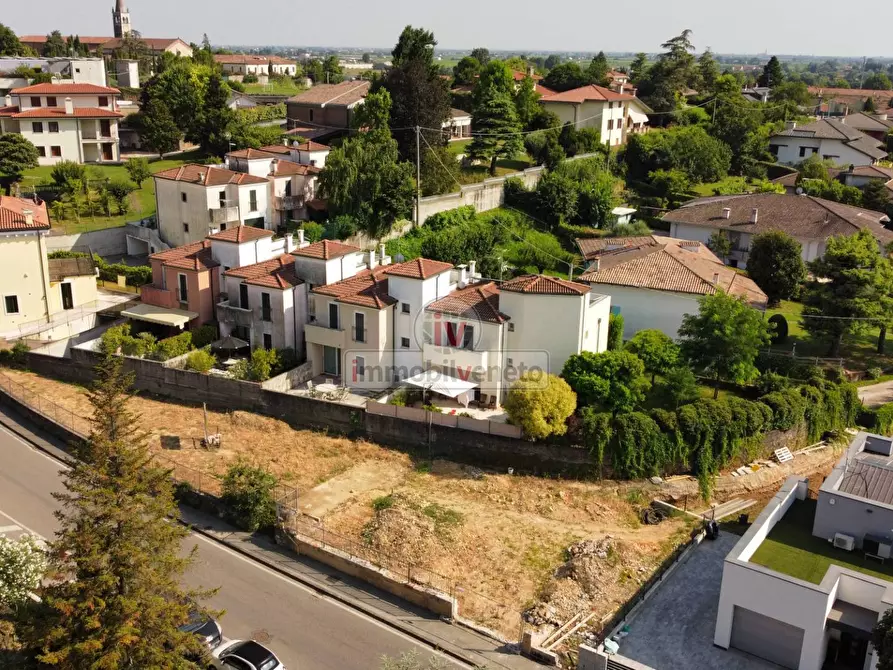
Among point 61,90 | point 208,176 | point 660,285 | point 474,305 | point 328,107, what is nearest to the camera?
point 474,305

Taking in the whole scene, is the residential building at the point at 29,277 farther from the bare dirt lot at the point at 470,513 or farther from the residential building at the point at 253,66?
the residential building at the point at 253,66

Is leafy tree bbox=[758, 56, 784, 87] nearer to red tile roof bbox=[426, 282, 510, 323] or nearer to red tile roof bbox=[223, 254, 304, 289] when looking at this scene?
red tile roof bbox=[426, 282, 510, 323]

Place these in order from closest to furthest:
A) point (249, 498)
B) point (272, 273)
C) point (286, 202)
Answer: point (249, 498) < point (272, 273) < point (286, 202)

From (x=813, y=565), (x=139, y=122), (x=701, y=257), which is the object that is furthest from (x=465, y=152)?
(x=813, y=565)

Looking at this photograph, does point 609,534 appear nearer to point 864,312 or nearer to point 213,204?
point 864,312

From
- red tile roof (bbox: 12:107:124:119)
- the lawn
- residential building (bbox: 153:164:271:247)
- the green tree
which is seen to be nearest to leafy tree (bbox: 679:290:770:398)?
the green tree

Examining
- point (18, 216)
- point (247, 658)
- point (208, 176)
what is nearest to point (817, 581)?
point (247, 658)

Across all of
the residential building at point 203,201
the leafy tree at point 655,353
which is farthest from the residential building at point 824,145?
the residential building at point 203,201

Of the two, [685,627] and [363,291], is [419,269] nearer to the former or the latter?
[363,291]
